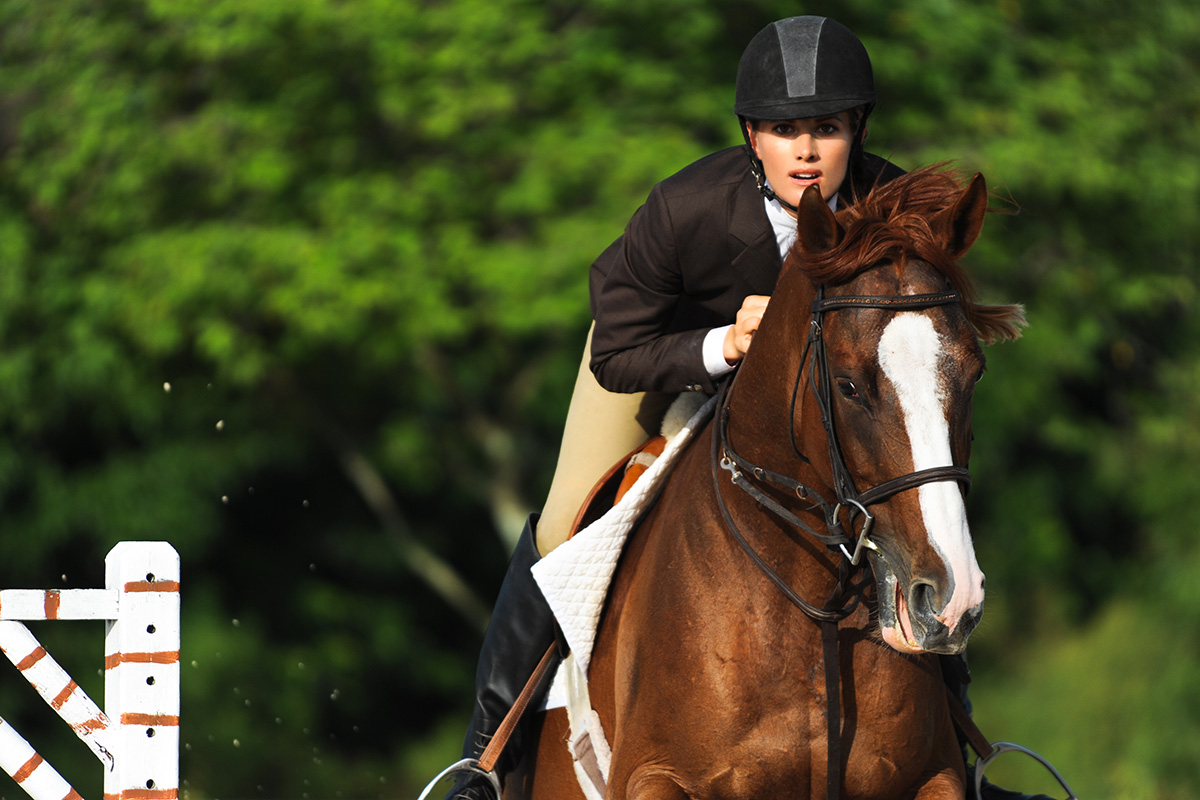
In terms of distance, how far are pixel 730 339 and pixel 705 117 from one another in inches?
314

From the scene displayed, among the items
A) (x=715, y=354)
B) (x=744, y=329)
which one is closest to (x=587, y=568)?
(x=715, y=354)

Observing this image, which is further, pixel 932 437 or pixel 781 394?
pixel 781 394

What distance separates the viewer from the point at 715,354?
3477 mm

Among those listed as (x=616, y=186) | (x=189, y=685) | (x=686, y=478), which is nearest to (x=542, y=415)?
(x=616, y=186)

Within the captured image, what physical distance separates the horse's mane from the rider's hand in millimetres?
358

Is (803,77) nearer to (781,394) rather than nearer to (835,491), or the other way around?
(781,394)

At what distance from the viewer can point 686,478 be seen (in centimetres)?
359

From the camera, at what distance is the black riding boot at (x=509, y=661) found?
4.00m

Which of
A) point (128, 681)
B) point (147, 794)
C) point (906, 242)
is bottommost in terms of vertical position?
point (147, 794)

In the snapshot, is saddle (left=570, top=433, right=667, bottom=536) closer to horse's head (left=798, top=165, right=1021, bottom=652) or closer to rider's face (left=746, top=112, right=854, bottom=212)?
rider's face (left=746, top=112, right=854, bottom=212)

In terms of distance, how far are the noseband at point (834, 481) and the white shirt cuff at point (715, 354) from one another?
0.12 meters

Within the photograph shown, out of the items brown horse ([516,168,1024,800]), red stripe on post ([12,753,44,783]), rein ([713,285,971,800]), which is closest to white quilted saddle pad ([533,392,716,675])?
brown horse ([516,168,1024,800])

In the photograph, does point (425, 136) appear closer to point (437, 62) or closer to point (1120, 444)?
point (437, 62)

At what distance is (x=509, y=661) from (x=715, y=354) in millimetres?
1181
